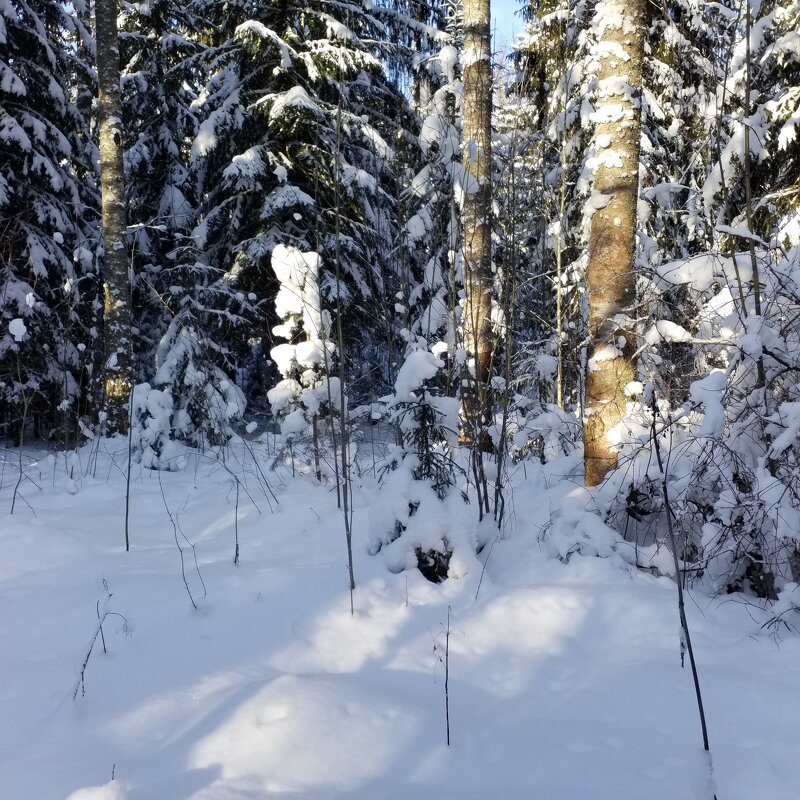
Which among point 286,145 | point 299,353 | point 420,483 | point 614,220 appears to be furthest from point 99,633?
point 286,145

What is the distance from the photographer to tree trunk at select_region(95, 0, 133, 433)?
25.0ft

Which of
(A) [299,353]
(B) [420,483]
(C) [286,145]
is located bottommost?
(B) [420,483]

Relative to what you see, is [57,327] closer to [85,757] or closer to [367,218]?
[367,218]

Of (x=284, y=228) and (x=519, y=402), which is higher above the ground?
(x=284, y=228)

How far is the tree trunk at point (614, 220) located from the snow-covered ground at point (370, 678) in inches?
24.4

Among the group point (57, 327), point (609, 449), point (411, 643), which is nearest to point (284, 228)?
point (57, 327)

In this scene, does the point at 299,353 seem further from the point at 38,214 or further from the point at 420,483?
the point at 38,214

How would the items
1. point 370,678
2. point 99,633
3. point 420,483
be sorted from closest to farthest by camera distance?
point 370,678, point 99,633, point 420,483

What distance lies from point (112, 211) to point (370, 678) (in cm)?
745

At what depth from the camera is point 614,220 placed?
13.3ft

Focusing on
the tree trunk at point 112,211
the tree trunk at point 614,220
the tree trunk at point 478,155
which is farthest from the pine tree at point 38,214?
the tree trunk at point 614,220

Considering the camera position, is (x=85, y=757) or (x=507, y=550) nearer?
(x=85, y=757)

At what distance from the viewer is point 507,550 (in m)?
3.64

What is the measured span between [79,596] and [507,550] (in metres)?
2.38
